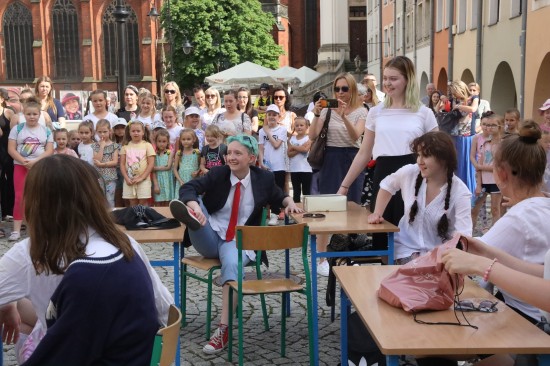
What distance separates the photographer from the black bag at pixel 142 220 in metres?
5.04

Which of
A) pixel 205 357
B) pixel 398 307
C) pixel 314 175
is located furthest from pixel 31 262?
pixel 314 175

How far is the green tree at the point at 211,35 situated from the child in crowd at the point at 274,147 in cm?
3302

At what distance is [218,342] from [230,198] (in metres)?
1.14

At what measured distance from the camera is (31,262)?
9.01 feet

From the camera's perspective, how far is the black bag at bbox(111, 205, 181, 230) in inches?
199

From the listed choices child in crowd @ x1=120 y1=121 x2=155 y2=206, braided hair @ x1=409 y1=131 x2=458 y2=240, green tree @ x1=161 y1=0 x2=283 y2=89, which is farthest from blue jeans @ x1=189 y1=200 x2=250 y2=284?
green tree @ x1=161 y1=0 x2=283 y2=89

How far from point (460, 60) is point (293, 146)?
17267 millimetres

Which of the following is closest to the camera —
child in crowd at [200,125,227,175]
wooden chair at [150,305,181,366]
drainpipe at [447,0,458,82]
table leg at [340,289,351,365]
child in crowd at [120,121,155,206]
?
wooden chair at [150,305,181,366]

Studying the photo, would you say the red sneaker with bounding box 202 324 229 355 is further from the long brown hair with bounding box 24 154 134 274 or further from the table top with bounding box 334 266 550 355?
the long brown hair with bounding box 24 154 134 274

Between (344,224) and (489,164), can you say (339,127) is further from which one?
(489,164)

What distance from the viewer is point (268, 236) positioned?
15.2 feet

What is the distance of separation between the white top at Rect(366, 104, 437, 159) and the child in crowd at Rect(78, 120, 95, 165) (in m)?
5.19

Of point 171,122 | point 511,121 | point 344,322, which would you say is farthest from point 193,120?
point 344,322

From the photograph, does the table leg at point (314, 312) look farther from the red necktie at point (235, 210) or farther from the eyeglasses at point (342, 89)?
the eyeglasses at point (342, 89)
